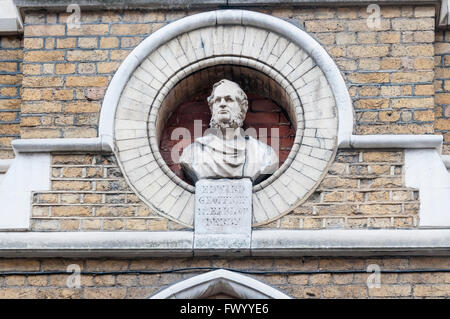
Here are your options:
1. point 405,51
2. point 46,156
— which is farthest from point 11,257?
point 405,51

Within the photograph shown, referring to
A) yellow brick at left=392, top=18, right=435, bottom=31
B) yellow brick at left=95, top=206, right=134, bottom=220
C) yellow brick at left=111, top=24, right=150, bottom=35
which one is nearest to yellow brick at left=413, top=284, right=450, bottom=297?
yellow brick at left=392, top=18, right=435, bottom=31

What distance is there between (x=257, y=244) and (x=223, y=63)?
4.73ft

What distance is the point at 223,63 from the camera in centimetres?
951

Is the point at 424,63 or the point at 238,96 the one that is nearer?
the point at 424,63

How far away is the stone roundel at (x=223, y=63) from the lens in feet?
30.0

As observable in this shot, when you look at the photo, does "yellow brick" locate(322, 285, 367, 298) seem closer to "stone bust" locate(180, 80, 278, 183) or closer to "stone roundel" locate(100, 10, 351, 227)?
"stone roundel" locate(100, 10, 351, 227)

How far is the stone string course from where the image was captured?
901cm

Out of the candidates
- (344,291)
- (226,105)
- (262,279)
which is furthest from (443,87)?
(262,279)

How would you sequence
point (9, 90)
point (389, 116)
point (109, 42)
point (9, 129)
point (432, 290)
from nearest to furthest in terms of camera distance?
1. point (432, 290)
2. point (389, 116)
3. point (109, 42)
4. point (9, 129)
5. point (9, 90)

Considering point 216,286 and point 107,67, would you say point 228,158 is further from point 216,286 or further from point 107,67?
point 107,67

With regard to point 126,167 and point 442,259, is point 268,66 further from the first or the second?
point 442,259

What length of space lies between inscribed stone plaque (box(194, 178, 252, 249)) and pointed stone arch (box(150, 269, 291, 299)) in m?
0.20

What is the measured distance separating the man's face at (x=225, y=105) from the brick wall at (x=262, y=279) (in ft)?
3.62

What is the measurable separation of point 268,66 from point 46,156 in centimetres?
174
